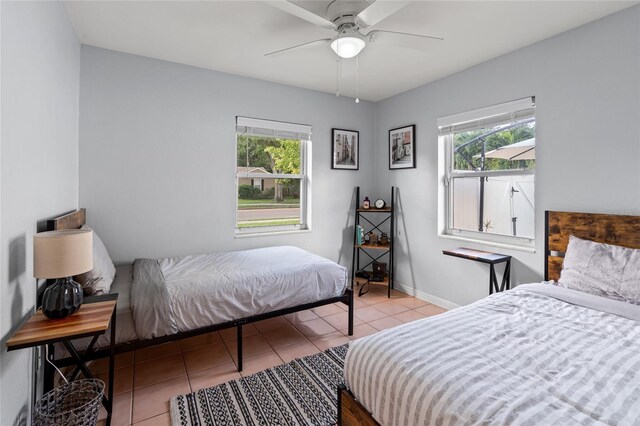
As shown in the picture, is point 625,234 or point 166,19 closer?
point 625,234

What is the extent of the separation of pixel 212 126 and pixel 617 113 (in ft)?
11.7

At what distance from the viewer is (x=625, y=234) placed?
84.8 inches

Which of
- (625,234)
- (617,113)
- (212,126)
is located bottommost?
(625,234)

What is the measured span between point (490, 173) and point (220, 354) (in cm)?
315

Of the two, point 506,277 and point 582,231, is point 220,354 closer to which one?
point 506,277

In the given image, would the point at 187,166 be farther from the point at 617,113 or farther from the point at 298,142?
the point at 617,113

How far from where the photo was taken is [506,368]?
1.24 meters

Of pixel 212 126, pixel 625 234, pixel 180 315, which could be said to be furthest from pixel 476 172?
pixel 180 315

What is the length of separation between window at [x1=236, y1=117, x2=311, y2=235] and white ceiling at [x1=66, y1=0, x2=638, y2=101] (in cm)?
69

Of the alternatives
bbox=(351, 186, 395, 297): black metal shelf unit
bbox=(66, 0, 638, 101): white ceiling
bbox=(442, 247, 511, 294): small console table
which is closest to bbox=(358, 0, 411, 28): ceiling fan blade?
bbox=(66, 0, 638, 101): white ceiling

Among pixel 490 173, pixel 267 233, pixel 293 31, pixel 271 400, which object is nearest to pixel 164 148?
pixel 267 233

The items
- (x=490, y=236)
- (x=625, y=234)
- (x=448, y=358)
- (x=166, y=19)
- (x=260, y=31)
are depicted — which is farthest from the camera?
(x=490, y=236)

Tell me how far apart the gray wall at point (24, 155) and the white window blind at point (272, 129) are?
1.68 meters

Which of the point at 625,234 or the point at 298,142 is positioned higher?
the point at 298,142
